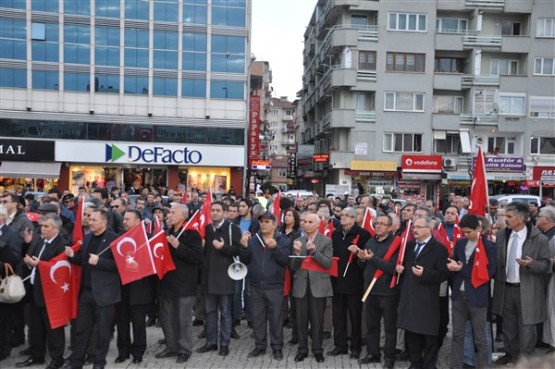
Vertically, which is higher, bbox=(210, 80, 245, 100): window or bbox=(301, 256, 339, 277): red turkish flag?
bbox=(210, 80, 245, 100): window

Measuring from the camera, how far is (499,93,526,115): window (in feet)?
121

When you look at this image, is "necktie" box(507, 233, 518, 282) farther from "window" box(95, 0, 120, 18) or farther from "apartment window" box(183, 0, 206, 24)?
"window" box(95, 0, 120, 18)

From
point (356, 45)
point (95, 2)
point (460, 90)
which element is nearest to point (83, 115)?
point (95, 2)

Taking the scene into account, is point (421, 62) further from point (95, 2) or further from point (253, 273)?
point (253, 273)

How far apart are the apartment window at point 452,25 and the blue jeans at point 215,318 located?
34613 millimetres

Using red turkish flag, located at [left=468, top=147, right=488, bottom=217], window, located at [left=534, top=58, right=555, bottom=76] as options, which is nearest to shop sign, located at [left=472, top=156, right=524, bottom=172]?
window, located at [left=534, top=58, right=555, bottom=76]

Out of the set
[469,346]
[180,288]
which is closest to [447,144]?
[469,346]

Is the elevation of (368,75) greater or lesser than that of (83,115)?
greater

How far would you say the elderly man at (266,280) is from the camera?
762cm

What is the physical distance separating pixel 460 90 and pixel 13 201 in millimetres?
34537

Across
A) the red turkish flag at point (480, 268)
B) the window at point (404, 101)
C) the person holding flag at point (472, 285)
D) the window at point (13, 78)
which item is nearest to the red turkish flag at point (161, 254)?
the person holding flag at point (472, 285)

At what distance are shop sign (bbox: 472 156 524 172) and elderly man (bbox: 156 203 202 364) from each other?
3225 cm

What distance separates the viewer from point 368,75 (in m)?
36.7

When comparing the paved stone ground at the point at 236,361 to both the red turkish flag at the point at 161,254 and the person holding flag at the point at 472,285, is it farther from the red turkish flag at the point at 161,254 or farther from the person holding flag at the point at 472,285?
the red turkish flag at the point at 161,254
